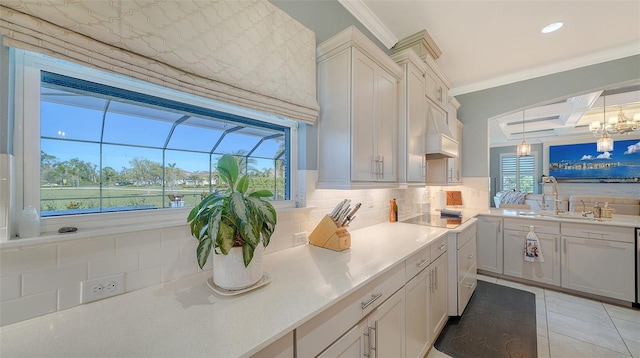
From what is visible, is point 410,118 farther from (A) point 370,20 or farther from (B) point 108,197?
(B) point 108,197


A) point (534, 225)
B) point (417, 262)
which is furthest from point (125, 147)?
point (534, 225)

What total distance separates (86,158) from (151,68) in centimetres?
46

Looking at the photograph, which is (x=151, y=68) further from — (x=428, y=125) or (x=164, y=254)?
(x=428, y=125)

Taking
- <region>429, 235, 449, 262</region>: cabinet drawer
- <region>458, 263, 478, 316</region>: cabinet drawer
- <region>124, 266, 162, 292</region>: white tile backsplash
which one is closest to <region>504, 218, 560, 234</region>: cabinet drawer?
<region>458, 263, 478, 316</region>: cabinet drawer

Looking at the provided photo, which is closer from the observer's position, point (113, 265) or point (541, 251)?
point (113, 265)

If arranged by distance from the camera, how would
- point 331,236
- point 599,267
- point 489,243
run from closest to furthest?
point 331,236, point 599,267, point 489,243

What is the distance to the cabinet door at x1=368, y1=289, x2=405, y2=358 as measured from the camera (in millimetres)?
1152

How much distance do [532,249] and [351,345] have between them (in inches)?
119

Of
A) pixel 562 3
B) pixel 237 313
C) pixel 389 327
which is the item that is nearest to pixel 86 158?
pixel 237 313

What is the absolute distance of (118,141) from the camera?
105cm

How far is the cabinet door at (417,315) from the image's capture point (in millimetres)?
1465

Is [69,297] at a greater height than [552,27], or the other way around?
[552,27]

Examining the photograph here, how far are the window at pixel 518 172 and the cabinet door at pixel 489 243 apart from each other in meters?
6.69

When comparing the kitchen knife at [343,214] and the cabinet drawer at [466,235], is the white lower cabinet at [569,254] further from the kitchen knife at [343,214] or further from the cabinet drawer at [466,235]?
the kitchen knife at [343,214]
